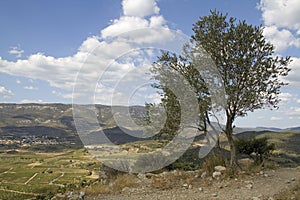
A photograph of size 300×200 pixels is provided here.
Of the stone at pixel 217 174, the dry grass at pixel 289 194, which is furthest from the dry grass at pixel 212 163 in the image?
the dry grass at pixel 289 194

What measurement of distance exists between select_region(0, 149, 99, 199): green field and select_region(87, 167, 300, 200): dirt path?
69631 mm

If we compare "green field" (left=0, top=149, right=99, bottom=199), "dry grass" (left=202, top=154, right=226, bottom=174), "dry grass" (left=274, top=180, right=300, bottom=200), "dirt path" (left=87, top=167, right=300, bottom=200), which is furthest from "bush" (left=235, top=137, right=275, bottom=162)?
"green field" (left=0, top=149, right=99, bottom=199)

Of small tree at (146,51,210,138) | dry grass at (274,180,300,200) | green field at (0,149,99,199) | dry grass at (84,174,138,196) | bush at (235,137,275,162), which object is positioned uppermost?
small tree at (146,51,210,138)

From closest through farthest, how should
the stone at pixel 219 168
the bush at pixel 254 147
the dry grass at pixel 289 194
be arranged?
the dry grass at pixel 289 194 → the stone at pixel 219 168 → the bush at pixel 254 147

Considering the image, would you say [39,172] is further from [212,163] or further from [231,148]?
[231,148]

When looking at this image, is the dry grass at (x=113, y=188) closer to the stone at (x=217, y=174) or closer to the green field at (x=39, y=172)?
the stone at (x=217, y=174)

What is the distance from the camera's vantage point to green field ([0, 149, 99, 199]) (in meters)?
88.9

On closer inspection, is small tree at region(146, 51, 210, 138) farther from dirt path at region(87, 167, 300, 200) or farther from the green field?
the green field

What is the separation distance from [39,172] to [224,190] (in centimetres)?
11988

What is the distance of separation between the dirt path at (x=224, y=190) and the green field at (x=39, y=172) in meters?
69.6

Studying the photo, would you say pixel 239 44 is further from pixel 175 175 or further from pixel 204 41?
pixel 175 175

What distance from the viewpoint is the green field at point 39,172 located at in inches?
3499

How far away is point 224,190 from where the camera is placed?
41.9 ft

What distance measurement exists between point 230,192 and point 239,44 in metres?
8.17
